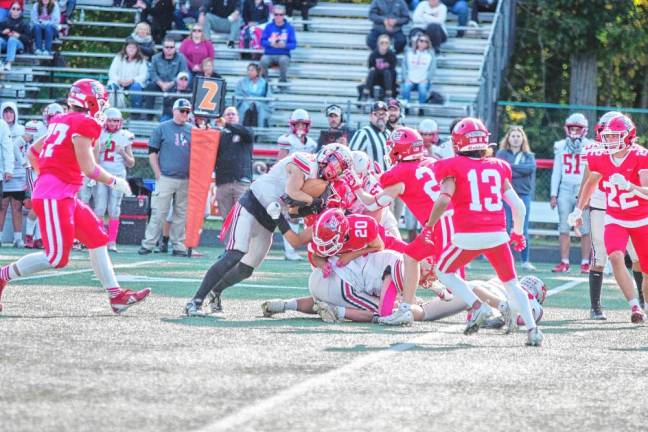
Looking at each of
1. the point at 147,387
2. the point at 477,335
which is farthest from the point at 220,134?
the point at 147,387

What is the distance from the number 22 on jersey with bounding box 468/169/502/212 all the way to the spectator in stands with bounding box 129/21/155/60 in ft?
50.0

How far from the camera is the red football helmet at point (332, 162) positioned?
9484 millimetres

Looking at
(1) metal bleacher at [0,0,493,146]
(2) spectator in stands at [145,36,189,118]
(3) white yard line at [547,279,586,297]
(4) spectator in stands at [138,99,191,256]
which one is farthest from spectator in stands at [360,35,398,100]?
(3) white yard line at [547,279,586,297]

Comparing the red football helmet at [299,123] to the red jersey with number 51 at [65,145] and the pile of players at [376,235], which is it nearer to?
the pile of players at [376,235]

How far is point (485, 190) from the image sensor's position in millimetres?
8703

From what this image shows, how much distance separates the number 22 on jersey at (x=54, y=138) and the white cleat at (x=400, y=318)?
101 inches

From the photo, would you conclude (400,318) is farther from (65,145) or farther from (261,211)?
(65,145)

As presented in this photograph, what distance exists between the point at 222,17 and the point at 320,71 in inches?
85.6

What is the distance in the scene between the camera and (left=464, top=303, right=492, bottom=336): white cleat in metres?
8.84

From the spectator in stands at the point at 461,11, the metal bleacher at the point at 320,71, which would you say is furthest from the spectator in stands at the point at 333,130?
the spectator in stands at the point at 461,11

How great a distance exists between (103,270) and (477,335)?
2.61 m

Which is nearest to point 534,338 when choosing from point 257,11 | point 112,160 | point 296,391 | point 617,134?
point 296,391

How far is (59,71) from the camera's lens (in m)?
24.2

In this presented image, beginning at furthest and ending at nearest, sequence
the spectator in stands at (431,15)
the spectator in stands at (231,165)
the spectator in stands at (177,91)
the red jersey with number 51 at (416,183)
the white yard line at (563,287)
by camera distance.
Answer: the spectator in stands at (431,15)
the spectator in stands at (177,91)
the spectator in stands at (231,165)
the white yard line at (563,287)
the red jersey with number 51 at (416,183)
